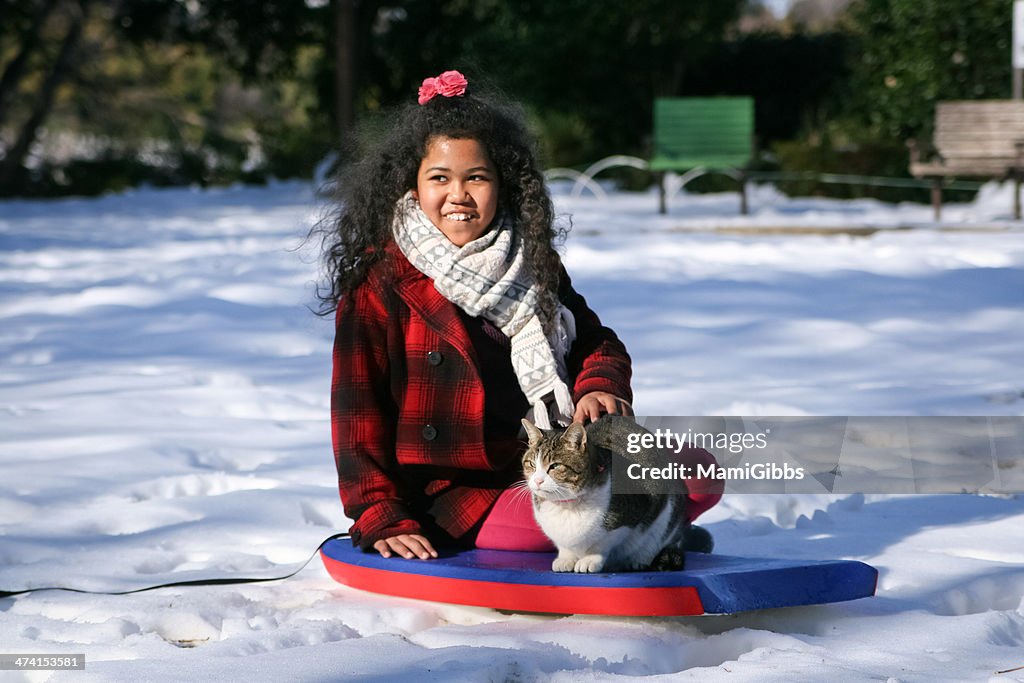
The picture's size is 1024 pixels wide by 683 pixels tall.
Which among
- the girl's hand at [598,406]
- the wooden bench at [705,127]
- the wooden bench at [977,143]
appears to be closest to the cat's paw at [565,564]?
the girl's hand at [598,406]

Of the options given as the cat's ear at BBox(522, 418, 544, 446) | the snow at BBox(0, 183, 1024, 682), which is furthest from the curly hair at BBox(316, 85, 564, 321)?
the snow at BBox(0, 183, 1024, 682)

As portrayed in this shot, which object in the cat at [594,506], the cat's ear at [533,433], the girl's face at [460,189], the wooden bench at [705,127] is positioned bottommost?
the cat at [594,506]

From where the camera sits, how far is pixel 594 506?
2.34m

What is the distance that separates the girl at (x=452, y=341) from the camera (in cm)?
258

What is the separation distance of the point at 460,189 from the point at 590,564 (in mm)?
778

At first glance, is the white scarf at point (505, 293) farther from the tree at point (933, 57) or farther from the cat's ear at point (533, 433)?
the tree at point (933, 57)

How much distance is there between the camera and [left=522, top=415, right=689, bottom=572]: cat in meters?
2.31

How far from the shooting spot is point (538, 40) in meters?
16.9

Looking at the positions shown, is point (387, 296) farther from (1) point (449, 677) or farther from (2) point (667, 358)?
(2) point (667, 358)

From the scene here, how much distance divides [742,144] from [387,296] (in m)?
9.67

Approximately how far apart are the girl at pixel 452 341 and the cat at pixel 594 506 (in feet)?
0.57

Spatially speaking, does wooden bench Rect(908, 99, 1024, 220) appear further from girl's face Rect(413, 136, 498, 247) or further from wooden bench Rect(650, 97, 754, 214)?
girl's face Rect(413, 136, 498, 247)

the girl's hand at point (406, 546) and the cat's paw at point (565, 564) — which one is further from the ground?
the cat's paw at point (565, 564)

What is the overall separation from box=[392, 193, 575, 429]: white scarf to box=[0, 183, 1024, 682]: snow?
1.48 ft
